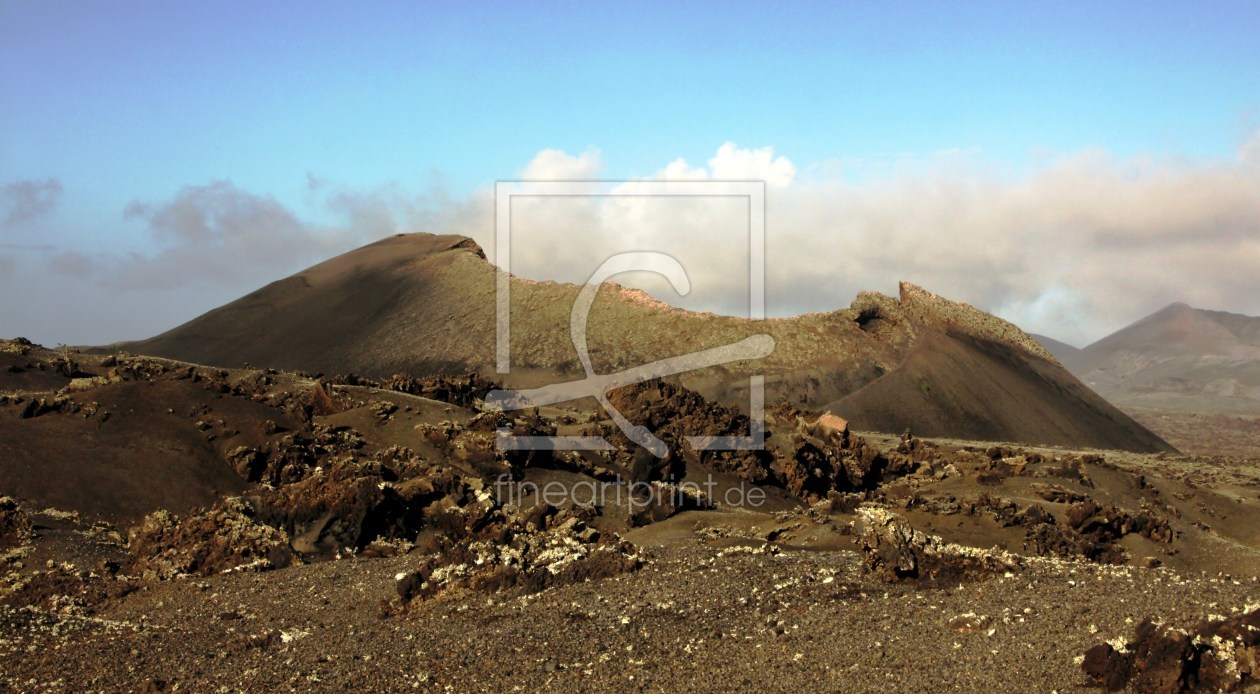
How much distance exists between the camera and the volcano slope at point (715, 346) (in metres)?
38.1

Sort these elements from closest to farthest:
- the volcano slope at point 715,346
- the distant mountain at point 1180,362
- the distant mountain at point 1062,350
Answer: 1. the volcano slope at point 715,346
2. the distant mountain at point 1180,362
3. the distant mountain at point 1062,350

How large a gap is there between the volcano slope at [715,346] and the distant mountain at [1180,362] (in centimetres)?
→ 6816

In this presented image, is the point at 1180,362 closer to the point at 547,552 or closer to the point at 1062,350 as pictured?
the point at 1062,350

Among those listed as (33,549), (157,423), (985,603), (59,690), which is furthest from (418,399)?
(985,603)

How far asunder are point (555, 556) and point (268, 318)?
1604 inches

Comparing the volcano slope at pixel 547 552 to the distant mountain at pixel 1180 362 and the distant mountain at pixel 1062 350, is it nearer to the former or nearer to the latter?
the distant mountain at pixel 1180 362

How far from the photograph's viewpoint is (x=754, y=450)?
21.4 metres

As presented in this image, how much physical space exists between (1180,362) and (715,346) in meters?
125

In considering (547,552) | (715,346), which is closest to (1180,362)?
(715,346)

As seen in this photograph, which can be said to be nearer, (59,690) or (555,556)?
(59,690)

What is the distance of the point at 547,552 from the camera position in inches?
468

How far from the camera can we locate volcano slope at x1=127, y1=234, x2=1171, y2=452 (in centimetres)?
3809

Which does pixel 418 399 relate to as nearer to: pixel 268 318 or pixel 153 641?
pixel 153 641

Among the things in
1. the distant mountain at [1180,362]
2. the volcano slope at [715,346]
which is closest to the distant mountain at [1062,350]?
the distant mountain at [1180,362]
